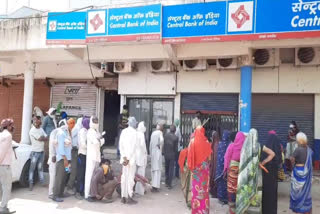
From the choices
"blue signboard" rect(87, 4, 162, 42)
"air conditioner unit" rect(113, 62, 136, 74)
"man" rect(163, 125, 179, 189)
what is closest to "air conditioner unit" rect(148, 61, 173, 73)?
"air conditioner unit" rect(113, 62, 136, 74)

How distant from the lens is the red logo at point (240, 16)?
19.4 feet

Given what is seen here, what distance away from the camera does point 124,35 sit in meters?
6.80

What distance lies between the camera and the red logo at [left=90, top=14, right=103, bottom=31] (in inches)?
275

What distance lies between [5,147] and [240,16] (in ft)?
17.1

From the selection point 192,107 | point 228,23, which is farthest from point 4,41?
point 228,23

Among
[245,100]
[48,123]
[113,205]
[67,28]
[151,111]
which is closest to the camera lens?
[113,205]

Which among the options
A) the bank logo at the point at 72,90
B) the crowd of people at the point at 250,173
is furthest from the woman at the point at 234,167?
the bank logo at the point at 72,90

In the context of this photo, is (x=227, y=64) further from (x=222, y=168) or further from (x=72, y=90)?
(x=72, y=90)

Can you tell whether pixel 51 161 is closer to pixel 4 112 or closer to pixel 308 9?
pixel 308 9

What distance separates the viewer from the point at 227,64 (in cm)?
812

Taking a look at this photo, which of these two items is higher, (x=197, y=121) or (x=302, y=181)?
(x=197, y=121)

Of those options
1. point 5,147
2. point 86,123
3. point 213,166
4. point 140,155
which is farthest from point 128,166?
point 5,147

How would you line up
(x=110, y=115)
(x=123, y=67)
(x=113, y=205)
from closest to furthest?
1. (x=113, y=205)
2. (x=123, y=67)
3. (x=110, y=115)

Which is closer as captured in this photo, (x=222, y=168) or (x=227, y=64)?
(x=222, y=168)
